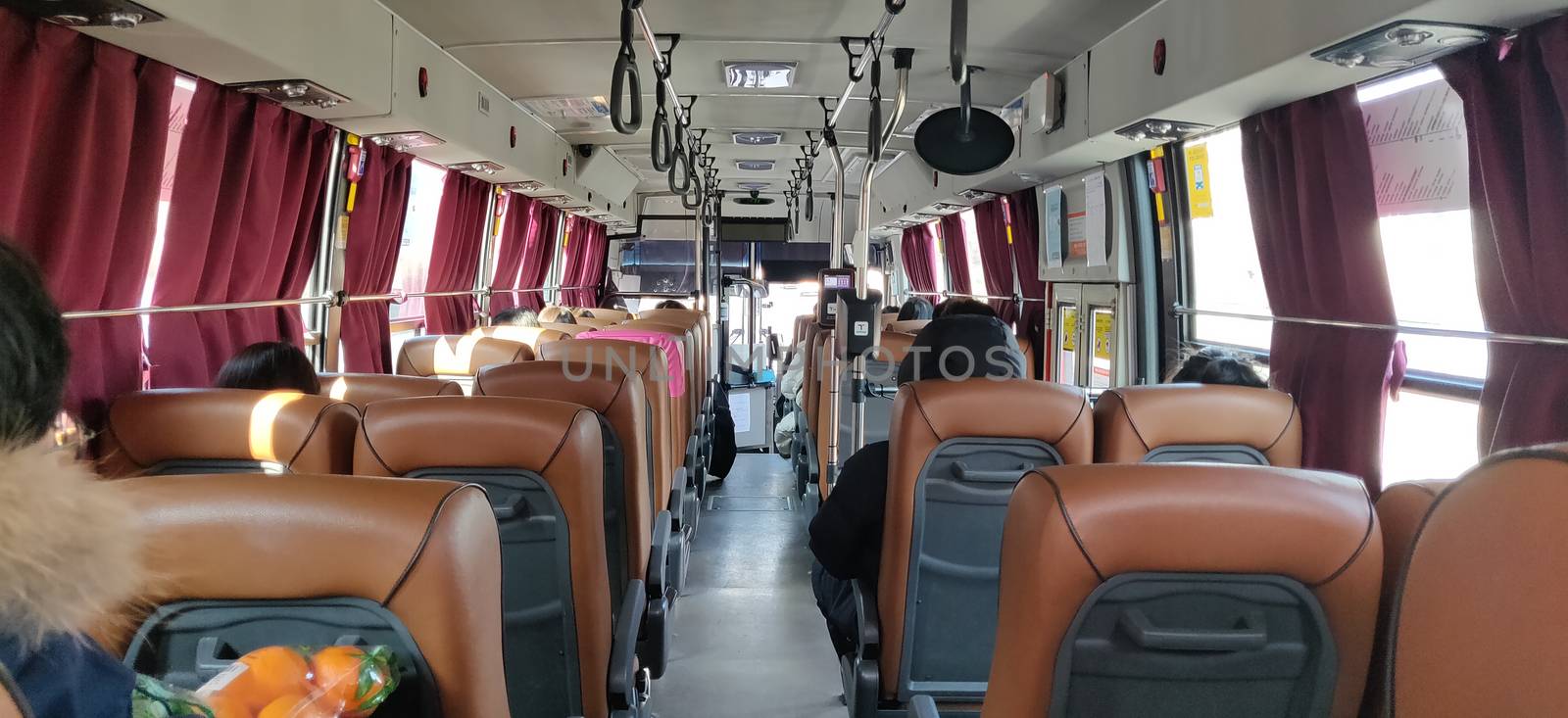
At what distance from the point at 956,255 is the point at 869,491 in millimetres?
6618

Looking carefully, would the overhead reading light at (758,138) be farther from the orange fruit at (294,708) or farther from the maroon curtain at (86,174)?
the orange fruit at (294,708)

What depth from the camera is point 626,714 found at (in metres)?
2.40

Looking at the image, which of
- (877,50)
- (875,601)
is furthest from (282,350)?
(877,50)

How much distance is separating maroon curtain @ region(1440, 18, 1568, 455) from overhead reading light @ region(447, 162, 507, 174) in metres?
5.04

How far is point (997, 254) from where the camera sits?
7.07 meters

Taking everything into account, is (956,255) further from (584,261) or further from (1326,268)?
(1326,268)

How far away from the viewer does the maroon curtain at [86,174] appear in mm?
2496

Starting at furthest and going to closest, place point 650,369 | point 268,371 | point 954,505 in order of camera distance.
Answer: point 650,369
point 268,371
point 954,505

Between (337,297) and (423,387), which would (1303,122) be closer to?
(423,387)

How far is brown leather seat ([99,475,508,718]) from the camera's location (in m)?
1.12

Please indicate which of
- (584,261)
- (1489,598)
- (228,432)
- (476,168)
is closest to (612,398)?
(228,432)

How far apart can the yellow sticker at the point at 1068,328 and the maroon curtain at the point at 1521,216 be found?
10.1 ft

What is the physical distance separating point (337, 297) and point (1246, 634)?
4.55m

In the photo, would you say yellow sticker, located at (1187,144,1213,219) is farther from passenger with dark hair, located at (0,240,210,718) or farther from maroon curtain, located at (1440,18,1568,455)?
passenger with dark hair, located at (0,240,210,718)
